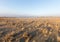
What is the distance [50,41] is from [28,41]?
1.97m

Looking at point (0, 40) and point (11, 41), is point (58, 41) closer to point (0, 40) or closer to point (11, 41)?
point (11, 41)

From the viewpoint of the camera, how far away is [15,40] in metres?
15.6

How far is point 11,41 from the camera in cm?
1508

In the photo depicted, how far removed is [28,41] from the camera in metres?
15.1

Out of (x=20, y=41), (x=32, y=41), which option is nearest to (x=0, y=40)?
(x=20, y=41)

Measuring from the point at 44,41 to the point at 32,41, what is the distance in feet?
3.62

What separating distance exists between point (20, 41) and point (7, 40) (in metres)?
1.23

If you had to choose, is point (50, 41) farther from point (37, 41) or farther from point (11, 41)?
point (11, 41)

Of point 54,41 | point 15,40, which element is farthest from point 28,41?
point 54,41

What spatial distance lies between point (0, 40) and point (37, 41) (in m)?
3.36

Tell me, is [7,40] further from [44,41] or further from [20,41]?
[44,41]

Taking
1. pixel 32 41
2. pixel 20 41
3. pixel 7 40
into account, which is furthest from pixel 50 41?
pixel 7 40

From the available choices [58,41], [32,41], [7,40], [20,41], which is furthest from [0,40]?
[58,41]

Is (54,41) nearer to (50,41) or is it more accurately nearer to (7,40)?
(50,41)
